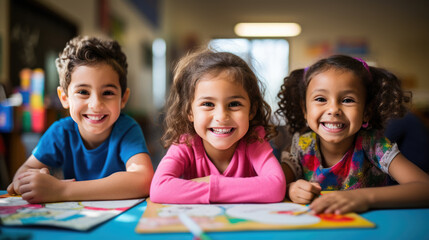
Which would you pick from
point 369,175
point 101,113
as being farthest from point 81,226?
point 369,175

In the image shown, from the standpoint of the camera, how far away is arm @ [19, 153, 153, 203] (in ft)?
2.64

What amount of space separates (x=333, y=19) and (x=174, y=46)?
12.4 ft

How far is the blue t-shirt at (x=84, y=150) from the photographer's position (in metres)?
1.07

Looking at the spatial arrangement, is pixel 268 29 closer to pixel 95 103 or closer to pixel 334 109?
pixel 334 109

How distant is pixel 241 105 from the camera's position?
98cm

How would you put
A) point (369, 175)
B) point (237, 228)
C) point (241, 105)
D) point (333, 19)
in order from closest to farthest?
point (237, 228)
point (241, 105)
point (369, 175)
point (333, 19)

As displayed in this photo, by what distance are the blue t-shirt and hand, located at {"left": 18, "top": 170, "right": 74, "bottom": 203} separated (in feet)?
0.80

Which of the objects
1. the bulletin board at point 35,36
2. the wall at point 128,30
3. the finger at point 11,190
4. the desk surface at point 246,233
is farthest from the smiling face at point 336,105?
the bulletin board at point 35,36

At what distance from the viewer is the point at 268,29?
823 centimetres

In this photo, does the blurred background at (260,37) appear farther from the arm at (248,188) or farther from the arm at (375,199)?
the arm at (375,199)

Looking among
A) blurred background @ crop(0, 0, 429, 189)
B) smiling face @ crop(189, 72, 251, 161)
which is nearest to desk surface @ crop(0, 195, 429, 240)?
smiling face @ crop(189, 72, 251, 161)

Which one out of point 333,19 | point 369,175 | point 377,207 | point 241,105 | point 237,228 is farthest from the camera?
point 333,19

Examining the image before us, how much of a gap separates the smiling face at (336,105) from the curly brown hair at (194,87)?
0.48 ft

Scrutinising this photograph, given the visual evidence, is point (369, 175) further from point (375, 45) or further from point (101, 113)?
point (375, 45)
